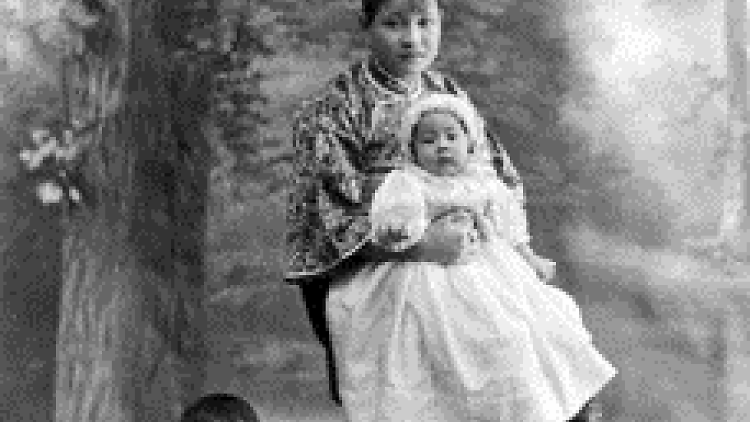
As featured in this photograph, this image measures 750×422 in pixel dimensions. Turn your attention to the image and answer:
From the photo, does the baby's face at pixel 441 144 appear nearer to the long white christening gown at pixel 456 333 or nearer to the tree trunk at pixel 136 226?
the long white christening gown at pixel 456 333

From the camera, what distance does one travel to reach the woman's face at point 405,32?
3.49 metres

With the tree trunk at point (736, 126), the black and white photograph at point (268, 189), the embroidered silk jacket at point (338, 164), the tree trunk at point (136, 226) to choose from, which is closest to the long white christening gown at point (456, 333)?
the embroidered silk jacket at point (338, 164)

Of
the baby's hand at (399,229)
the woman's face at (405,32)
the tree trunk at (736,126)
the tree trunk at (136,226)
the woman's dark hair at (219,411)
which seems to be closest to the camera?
the baby's hand at (399,229)

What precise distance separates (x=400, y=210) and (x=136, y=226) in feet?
6.94

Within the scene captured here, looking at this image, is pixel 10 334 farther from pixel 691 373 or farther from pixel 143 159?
pixel 691 373

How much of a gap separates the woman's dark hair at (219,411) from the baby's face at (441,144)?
1.46 m

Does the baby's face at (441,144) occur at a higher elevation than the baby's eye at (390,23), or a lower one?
lower

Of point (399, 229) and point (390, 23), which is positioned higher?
point (390, 23)

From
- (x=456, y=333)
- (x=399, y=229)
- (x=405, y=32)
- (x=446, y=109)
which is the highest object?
(x=405, y=32)

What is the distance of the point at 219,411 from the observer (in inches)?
170

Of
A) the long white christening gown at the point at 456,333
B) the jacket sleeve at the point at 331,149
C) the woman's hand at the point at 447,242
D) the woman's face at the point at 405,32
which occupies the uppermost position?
the woman's face at the point at 405,32

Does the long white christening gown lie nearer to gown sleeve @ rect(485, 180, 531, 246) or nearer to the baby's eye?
gown sleeve @ rect(485, 180, 531, 246)

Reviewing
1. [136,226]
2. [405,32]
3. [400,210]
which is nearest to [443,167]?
[400,210]

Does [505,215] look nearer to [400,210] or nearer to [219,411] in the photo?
[400,210]
